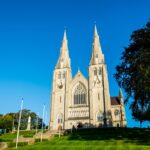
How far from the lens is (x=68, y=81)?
70250mm

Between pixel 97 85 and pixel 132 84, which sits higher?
pixel 97 85

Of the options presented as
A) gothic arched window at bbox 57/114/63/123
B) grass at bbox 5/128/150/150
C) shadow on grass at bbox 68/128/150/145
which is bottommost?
grass at bbox 5/128/150/150

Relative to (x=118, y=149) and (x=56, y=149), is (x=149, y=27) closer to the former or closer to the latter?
(x=118, y=149)

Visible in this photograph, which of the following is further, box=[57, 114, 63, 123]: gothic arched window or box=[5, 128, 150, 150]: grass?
box=[57, 114, 63, 123]: gothic arched window

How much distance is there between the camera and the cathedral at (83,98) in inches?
2461

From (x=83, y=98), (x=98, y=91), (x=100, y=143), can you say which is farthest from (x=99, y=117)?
(x=100, y=143)

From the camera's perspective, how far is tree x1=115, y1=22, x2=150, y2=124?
26.5 m

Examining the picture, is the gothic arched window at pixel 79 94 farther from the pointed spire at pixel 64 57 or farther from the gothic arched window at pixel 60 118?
the pointed spire at pixel 64 57

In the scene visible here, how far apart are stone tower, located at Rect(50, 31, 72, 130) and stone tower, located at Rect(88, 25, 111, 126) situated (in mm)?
7606

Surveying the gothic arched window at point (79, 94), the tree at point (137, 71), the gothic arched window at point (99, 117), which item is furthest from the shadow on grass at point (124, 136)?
the gothic arched window at point (79, 94)

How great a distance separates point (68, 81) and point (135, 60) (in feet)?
140

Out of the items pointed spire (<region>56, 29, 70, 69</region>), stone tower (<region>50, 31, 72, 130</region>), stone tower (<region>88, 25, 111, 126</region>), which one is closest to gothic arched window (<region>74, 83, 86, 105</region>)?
stone tower (<region>50, 31, 72, 130</region>)

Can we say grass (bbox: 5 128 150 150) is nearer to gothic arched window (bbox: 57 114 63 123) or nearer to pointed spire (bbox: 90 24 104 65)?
gothic arched window (bbox: 57 114 63 123)

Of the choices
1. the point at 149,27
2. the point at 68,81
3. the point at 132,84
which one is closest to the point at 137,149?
the point at 132,84
